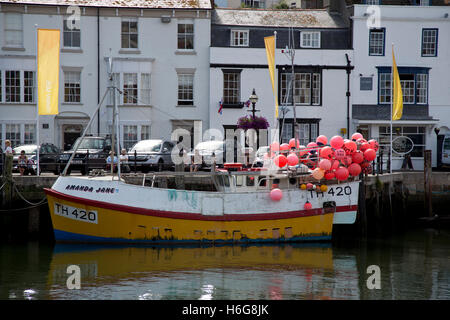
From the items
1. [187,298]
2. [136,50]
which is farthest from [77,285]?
[136,50]

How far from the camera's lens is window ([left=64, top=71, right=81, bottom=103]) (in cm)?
3531

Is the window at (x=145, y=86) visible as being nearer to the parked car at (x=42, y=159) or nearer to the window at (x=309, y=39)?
the parked car at (x=42, y=159)

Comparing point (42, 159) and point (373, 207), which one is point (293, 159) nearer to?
point (373, 207)

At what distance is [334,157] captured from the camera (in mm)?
21656

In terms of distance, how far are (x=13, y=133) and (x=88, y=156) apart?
11.2 meters

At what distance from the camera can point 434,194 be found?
27797 millimetres

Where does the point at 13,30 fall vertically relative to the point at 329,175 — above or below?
above

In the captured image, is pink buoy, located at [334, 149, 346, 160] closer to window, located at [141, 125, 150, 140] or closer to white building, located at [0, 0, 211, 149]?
white building, located at [0, 0, 211, 149]

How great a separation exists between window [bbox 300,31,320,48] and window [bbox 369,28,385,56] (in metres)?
2.99

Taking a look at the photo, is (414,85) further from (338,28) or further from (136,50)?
(136,50)

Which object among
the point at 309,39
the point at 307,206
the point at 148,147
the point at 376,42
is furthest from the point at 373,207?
the point at 376,42

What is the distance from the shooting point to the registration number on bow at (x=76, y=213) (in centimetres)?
2048

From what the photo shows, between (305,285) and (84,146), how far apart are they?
1495 centimetres
